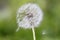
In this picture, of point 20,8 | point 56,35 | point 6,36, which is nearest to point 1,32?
point 6,36

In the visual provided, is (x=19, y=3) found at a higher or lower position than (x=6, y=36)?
higher

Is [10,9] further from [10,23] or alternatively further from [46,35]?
[46,35]

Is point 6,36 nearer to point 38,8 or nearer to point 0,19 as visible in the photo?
point 0,19
